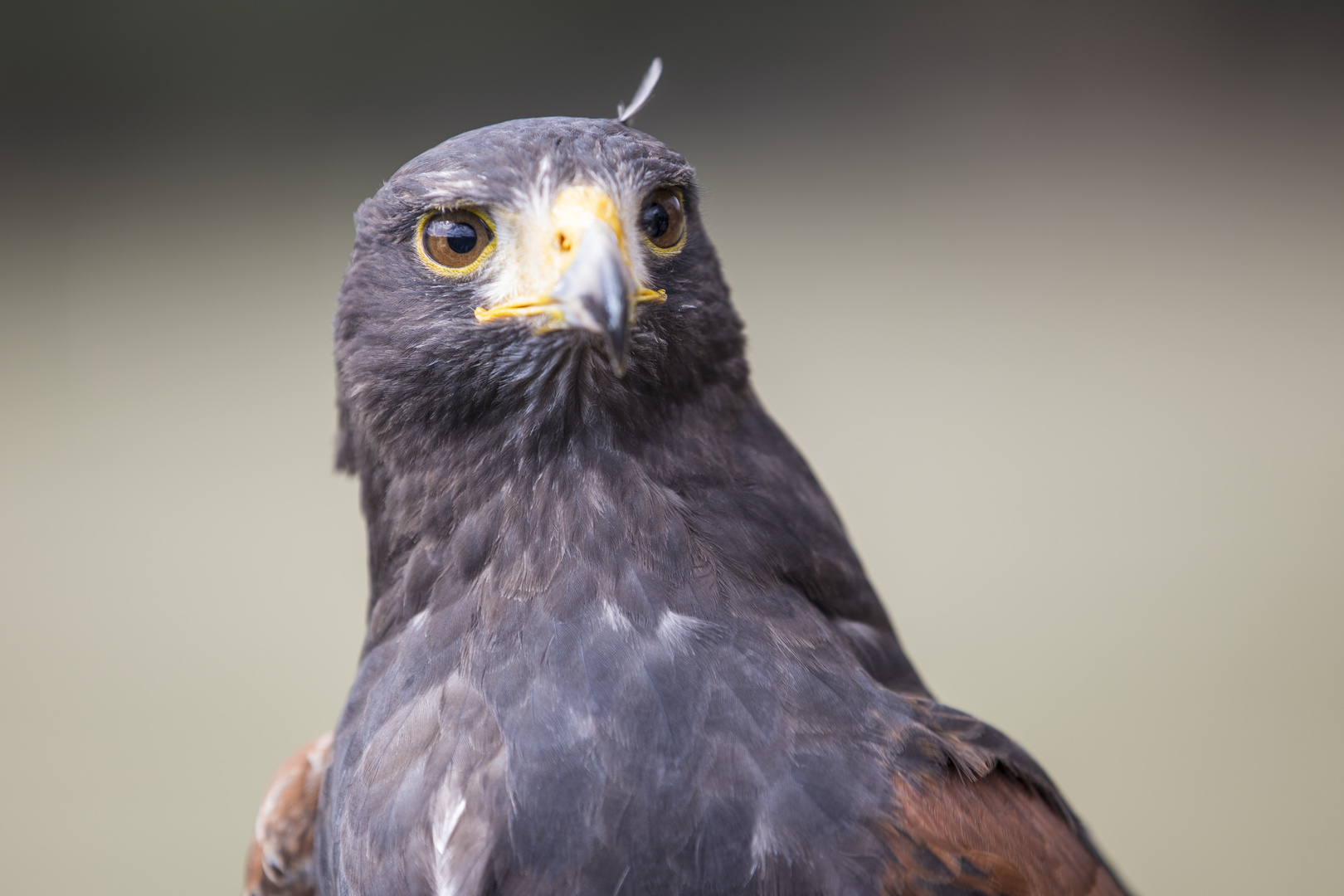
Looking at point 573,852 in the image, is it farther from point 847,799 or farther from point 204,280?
point 204,280

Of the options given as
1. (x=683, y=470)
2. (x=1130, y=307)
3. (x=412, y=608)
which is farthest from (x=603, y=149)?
(x=1130, y=307)

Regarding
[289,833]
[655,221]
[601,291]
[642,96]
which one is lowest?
[289,833]

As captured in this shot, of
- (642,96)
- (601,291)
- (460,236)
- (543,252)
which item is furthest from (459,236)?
(642,96)

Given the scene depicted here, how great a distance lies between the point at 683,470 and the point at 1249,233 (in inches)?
138

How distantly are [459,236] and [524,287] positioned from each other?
10cm

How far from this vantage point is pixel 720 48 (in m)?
3.55

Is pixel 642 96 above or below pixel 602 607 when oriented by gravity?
above

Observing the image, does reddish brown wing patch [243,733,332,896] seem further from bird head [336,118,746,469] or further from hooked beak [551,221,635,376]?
hooked beak [551,221,635,376]

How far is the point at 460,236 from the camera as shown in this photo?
1.12 m

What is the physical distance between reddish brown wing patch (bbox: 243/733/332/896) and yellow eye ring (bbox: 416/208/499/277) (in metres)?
0.72

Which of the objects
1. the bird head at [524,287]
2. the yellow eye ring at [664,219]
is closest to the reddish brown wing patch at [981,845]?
the bird head at [524,287]

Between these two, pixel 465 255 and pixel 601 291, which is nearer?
pixel 601 291

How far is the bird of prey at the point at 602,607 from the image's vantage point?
3.36 feet

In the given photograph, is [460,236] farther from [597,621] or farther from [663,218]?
[597,621]
